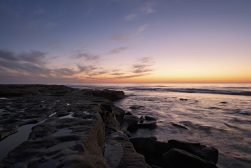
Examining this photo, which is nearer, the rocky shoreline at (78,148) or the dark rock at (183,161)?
the rocky shoreline at (78,148)

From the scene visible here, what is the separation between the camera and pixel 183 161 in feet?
16.0

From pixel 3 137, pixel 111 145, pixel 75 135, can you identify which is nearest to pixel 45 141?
pixel 75 135

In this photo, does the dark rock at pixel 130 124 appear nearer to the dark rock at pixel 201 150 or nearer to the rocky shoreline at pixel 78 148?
the rocky shoreline at pixel 78 148

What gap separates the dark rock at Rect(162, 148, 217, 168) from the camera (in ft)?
15.7

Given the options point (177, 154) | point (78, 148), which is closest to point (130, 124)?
point (177, 154)

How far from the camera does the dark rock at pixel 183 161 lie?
4789mm

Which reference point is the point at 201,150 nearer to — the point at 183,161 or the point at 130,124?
the point at 183,161

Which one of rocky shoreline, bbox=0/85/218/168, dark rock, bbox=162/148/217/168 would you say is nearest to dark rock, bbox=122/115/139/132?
rocky shoreline, bbox=0/85/218/168

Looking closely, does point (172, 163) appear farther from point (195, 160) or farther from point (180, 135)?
point (180, 135)

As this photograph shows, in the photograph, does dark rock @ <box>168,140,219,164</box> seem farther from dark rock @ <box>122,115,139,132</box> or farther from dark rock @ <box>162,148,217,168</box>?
dark rock @ <box>122,115,139,132</box>

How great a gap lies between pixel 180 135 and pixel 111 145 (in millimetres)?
4913

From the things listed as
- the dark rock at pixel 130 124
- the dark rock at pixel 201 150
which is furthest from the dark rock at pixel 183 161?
the dark rock at pixel 130 124

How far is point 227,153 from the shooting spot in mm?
6527

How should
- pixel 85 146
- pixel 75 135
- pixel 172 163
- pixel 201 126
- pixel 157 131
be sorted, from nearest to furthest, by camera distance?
1. pixel 85 146
2. pixel 75 135
3. pixel 172 163
4. pixel 157 131
5. pixel 201 126
